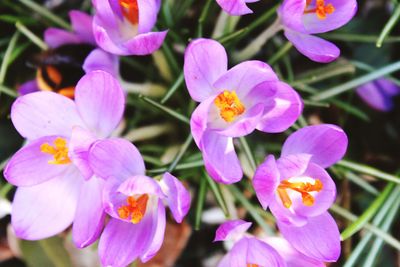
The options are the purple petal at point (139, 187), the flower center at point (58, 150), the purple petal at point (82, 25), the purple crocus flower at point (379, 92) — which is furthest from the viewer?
the purple crocus flower at point (379, 92)

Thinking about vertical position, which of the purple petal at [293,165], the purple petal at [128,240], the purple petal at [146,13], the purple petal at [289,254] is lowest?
the purple petal at [289,254]

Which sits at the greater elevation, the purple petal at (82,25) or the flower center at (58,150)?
the purple petal at (82,25)

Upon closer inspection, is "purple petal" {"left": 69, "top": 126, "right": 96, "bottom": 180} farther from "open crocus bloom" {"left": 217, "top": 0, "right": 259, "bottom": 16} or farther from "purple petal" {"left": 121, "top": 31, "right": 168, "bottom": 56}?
"open crocus bloom" {"left": 217, "top": 0, "right": 259, "bottom": 16}

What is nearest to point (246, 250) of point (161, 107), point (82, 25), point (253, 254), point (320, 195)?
point (253, 254)

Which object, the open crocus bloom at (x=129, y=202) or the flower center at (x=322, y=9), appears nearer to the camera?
the open crocus bloom at (x=129, y=202)

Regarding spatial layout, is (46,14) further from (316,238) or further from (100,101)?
(316,238)

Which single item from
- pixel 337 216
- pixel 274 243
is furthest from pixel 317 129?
pixel 337 216

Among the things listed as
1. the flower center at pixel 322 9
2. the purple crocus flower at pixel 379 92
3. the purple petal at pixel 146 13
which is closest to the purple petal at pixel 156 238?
the purple petal at pixel 146 13

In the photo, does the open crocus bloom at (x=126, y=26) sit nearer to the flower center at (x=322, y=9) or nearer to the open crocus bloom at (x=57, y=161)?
the open crocus bloom at (x=57, y=161)
